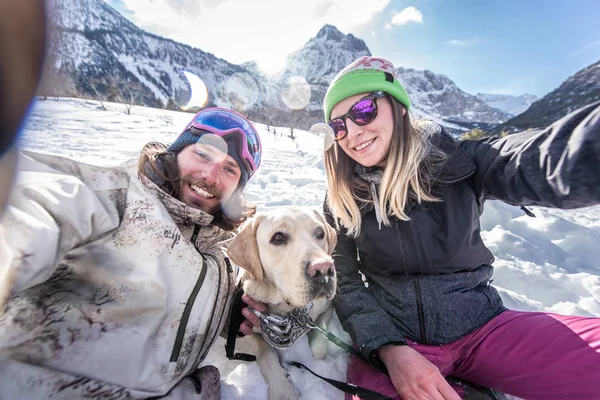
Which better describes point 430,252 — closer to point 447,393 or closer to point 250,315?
point 447,393

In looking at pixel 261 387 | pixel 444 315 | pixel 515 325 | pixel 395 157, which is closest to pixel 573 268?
pixel 515 325

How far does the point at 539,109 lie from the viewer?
70875mm

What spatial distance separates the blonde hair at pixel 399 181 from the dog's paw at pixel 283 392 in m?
1.26

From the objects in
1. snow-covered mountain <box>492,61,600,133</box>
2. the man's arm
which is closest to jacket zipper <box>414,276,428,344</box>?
the man's arm

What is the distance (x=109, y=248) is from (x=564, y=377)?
2787 mm

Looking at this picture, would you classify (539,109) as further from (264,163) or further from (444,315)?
(444,315)

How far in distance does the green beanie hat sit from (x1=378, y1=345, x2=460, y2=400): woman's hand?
6.42 ft

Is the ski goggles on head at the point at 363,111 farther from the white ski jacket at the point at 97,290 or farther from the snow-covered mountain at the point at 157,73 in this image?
the snow-covered mountain at the point at 157,73

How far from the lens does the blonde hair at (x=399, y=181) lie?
2090 millimetres

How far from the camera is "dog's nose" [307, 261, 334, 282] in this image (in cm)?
188

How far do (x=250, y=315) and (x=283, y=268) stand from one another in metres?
0.50

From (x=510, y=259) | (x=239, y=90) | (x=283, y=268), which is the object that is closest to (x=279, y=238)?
(x=283, y=268)

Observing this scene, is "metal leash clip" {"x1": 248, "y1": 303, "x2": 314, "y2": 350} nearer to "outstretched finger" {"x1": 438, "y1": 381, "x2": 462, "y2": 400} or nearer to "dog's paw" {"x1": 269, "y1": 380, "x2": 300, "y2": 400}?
"dog's paw" {"x1": 269, "y1": 380, "x2": 300, "y2": 400}

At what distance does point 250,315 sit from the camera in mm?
2160
